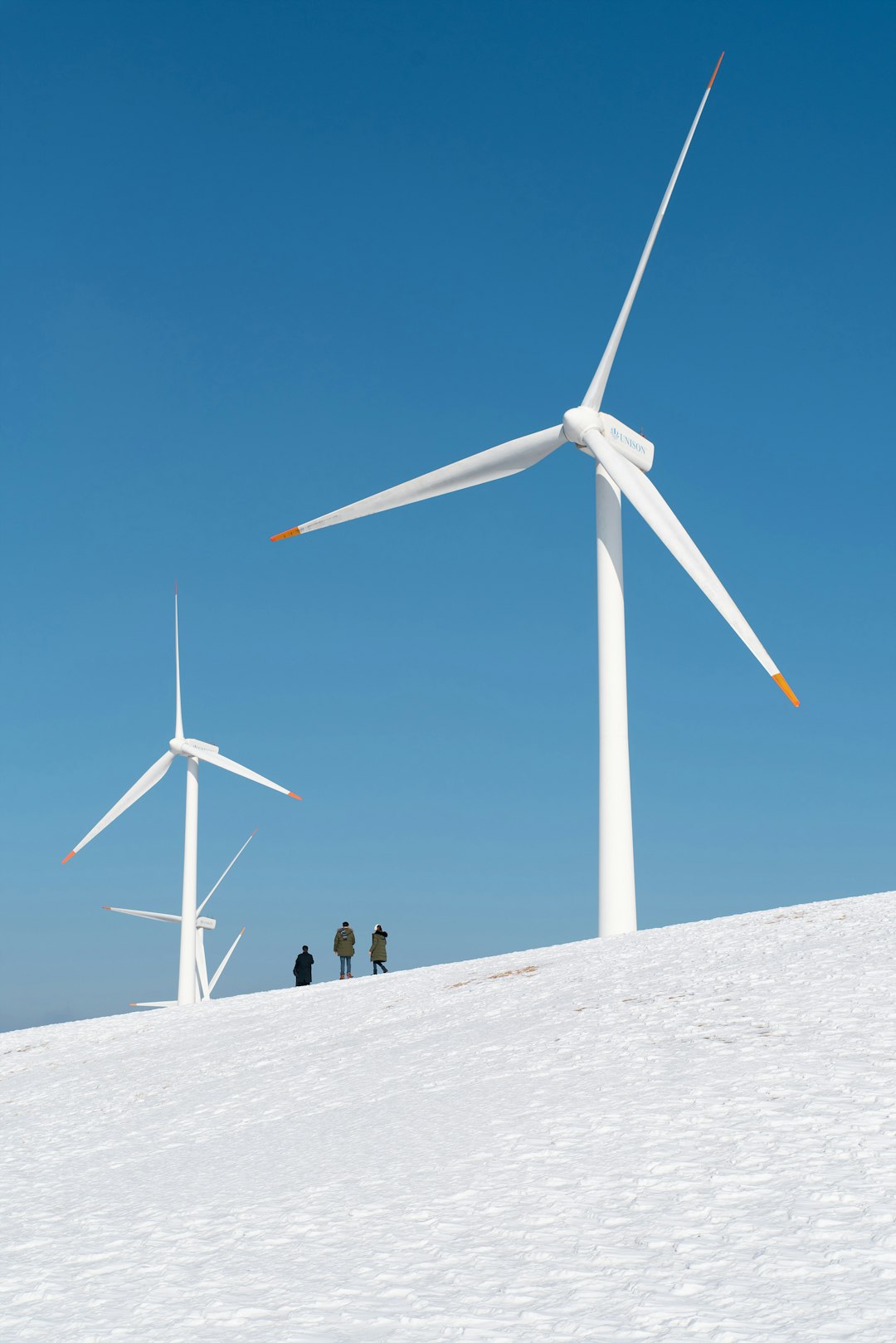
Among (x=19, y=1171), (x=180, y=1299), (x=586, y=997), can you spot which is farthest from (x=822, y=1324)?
(x=586, y=997)

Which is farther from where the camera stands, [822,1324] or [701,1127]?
[701,1127]

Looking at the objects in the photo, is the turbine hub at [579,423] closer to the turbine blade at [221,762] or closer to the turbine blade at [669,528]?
the turbine blade at [669,528]

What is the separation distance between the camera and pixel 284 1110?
13781 millimetres

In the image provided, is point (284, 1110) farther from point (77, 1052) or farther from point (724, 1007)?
point (77, 1052)

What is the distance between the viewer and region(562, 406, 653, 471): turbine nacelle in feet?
105

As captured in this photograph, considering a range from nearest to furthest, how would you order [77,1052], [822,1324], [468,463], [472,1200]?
[822,1324] < [472,1200] < [77,1052] < [468,463]

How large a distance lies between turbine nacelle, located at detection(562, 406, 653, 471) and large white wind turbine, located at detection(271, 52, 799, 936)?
3 cm

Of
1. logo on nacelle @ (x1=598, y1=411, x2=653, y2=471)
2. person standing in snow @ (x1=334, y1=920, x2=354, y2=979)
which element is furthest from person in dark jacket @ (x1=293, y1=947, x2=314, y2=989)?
logo on nacelle @ (x1=598, y1=411, x2=653, y2=471)

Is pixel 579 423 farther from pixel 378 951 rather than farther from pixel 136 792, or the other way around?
pixel 136 792

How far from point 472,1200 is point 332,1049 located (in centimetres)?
844

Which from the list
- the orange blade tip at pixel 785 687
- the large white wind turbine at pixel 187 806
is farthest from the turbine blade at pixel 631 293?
the large white wind turbine at pixel 187 806

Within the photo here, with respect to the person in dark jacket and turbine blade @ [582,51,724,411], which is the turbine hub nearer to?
turbine blade @ [582,51,724,411]

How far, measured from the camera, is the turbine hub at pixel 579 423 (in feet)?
105

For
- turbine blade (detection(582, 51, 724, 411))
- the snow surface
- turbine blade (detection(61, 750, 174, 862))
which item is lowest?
the snow surface
